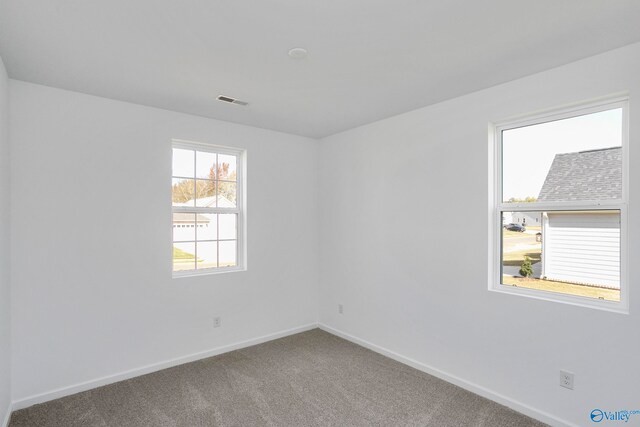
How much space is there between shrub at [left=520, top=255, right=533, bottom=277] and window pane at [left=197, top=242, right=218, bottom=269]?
294 centimetres

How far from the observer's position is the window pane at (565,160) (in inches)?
88.0

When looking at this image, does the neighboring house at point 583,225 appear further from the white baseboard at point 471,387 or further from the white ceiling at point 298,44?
the white baseboard at point 471,387

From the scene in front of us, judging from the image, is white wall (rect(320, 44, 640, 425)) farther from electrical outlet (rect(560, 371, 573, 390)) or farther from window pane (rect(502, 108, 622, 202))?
window pane (rect(502, 108, 622, 202))

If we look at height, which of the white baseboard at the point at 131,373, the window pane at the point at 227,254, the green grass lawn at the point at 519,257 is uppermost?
the green grass lawn at the point at 519,257

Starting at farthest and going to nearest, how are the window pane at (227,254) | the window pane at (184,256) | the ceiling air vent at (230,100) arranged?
the window pane at (227,254)
the window pane at (184,256)
the ceiling air vent at (230,100)

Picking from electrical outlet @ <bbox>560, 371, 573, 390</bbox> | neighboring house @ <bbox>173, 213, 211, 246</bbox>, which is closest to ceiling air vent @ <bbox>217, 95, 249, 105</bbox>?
neighboring house @ <bbox>173, 213, 211, 246</bbox>

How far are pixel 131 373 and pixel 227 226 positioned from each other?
1.65m

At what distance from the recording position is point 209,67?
7.69 feet

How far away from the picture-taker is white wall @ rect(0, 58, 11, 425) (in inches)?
88.1

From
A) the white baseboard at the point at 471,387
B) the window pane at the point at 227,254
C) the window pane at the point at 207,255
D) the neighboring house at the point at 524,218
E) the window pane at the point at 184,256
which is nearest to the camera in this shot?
the white baseboard at the point at 471,387

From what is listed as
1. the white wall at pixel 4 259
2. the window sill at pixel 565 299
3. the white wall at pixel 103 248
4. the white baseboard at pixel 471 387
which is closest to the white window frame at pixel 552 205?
the window sill at pixel 565 299

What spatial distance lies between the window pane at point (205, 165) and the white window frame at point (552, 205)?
9.00 ft

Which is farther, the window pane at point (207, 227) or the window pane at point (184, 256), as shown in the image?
the window pane at point (207, 227)

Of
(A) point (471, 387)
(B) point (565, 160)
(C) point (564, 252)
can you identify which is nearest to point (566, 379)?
(A) point (471, 387)
